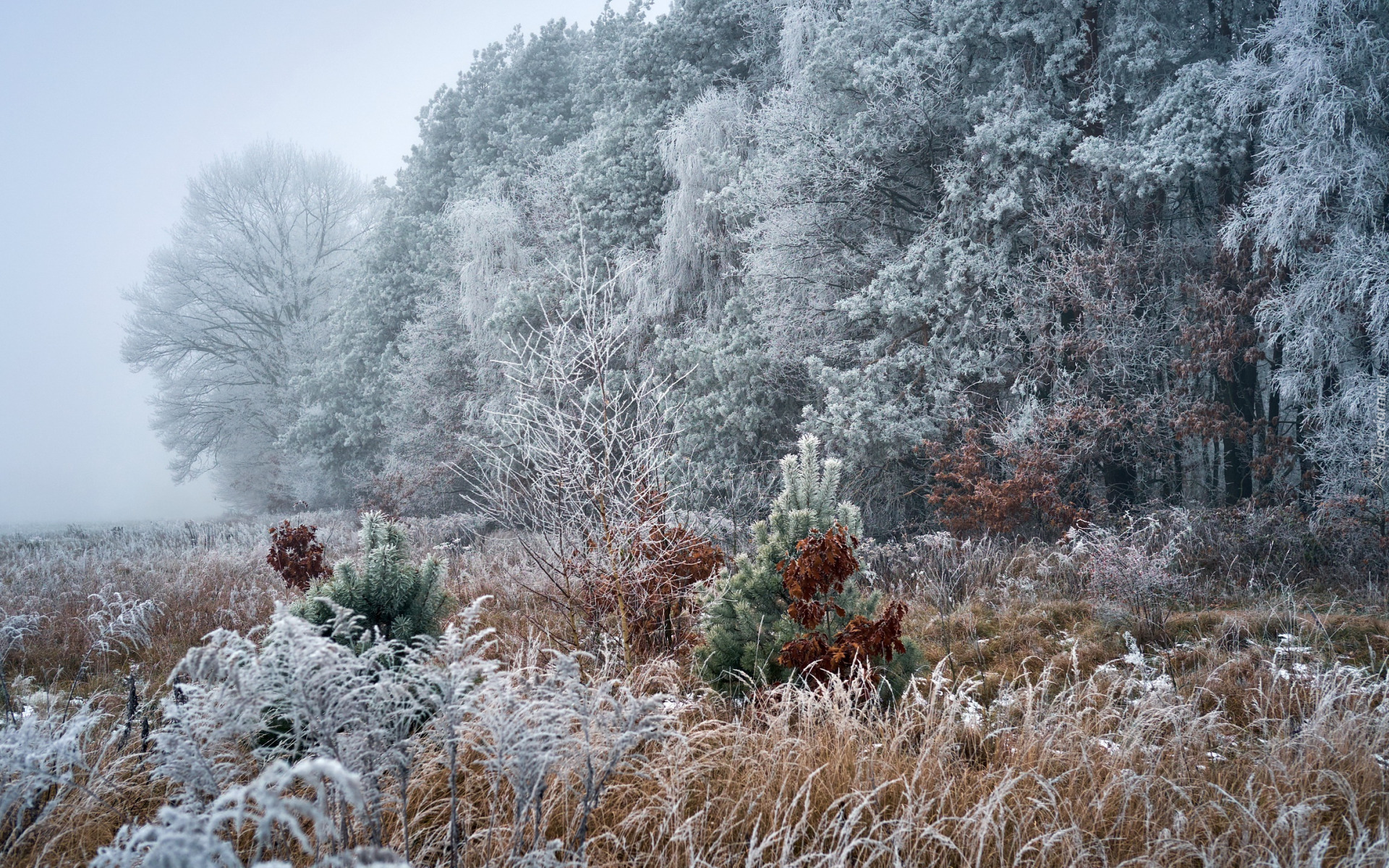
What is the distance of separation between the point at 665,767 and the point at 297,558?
4.36 meters

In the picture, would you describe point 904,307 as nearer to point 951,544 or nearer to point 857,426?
point 857,426

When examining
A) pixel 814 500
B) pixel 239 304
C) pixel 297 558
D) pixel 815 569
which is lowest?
pixel 297 558

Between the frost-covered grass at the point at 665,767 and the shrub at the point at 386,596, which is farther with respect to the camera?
the shrub at the point at 386,596

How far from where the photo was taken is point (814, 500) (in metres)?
3.93

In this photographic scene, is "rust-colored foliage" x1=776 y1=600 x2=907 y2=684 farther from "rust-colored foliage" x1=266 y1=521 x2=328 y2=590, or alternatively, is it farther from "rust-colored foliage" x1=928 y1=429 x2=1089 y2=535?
"rust-colored foliage" x1=928 y1=429 x2=1089 y2=535

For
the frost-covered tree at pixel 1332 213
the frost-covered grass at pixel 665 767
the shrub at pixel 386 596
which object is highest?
the frost-covered tree at pixel 1332 213

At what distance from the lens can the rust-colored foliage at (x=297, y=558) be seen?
5.75m

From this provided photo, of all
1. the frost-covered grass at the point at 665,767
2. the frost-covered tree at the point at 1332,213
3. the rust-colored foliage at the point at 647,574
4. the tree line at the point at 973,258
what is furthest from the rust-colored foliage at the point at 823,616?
the frost-covered tree at the point at 1332,213

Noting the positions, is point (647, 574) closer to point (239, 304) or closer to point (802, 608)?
point (802, 608)

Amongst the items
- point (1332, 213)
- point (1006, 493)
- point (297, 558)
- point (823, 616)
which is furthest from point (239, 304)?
point (1332, 213)

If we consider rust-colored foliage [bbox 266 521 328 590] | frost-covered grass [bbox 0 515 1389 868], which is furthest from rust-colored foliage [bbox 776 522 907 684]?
rust-colored foliage [bbox 266 521 328 590]

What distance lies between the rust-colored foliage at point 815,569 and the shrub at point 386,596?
5.50 feet

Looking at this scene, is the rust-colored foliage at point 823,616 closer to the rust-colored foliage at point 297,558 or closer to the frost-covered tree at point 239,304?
the rust-colored foliage at point 297,558

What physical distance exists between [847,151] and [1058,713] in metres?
8.92
